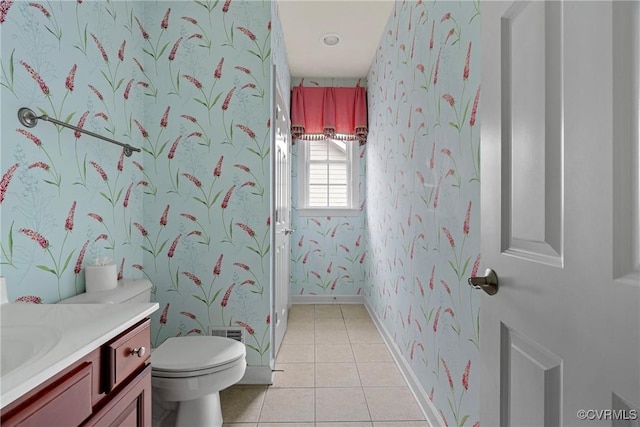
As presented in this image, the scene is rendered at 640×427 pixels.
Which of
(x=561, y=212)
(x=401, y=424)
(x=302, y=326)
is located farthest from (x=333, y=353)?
(x=561, y=212)

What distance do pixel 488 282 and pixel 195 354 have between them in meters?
1.36

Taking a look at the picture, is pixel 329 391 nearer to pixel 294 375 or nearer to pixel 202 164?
pixel 294 375

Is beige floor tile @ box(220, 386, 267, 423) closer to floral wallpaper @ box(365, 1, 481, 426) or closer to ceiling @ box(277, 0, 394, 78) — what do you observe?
floral wallpaper @ box(365, 1, 481, 426)

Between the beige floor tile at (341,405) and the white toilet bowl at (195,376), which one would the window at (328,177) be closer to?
the beige floor tile at (341,405)

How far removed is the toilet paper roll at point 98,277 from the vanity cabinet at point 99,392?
0.65m

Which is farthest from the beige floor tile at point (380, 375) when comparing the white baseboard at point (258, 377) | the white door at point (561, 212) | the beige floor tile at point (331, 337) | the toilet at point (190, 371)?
the white door at point (561, 212)

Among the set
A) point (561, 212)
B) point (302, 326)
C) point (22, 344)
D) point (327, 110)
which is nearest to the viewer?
point (561, 212)

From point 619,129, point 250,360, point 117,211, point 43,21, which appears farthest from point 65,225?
point 619,129

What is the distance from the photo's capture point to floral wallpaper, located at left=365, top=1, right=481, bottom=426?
130 centimetres

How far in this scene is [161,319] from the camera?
6.97 feet

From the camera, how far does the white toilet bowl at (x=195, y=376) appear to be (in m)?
1.47

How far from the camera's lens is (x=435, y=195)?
1.66 meters

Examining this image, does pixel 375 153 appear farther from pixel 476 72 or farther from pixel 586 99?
pixel 586 99

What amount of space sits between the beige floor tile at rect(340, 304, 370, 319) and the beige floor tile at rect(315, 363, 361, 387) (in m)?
1.16
